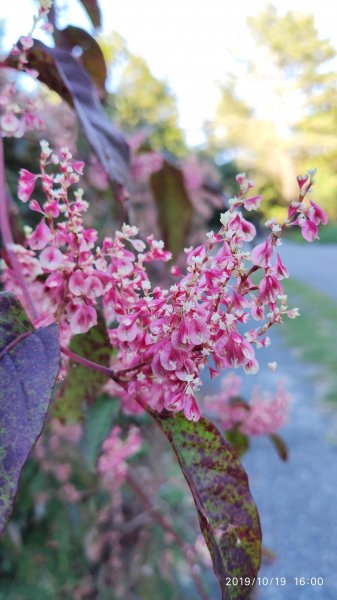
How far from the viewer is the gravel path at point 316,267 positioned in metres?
6.44

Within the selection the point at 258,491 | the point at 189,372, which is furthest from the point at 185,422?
the point at 258,491

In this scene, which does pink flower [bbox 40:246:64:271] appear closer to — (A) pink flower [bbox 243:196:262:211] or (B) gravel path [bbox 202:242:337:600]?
(A) pink flower [bbox 243:196:262:211]

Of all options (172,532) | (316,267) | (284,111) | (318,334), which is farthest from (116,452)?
(284,111)

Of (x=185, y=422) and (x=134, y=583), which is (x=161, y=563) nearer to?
(x=134, y=583)

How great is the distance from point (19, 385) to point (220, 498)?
0.36 feet

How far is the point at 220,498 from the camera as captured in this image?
0.26 m

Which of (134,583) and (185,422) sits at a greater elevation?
(185,422)

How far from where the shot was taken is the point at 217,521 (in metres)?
0.26

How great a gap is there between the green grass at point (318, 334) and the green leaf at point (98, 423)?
6.28 feet

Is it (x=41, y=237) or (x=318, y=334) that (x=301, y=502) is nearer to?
(x=41, y=237)

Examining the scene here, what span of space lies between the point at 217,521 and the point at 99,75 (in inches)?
15.4

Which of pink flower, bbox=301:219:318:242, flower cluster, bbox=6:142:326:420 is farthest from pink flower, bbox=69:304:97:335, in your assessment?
pink flower, bbox=301:219:318:242

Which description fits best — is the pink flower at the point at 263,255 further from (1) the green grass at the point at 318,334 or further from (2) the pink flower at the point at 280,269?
(1) the green grass at the point at 318,334

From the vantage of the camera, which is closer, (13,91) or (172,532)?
(13,91)
